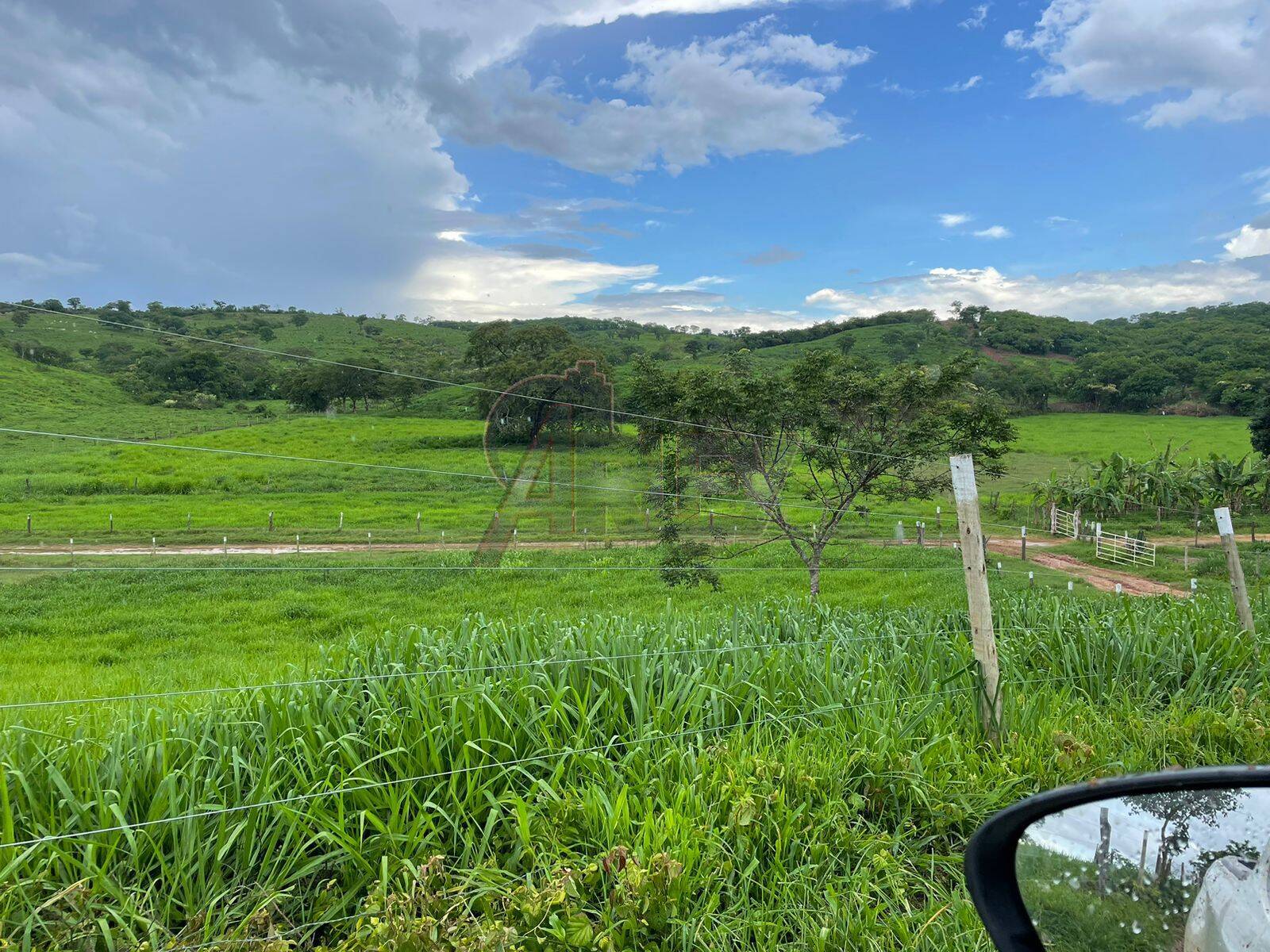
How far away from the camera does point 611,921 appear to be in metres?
2.00

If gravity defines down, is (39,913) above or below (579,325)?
below

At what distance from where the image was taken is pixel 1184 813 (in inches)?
31.7

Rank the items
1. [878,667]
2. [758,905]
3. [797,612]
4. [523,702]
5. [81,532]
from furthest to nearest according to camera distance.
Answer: [81,532]
[797,612]
[878,667]
[523,702]
[758,905]

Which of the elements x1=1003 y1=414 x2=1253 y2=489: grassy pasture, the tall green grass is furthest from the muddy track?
the tall green grass

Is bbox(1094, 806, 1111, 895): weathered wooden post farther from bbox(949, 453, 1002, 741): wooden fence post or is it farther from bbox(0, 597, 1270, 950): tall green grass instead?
bbox(949, 453, 1002, 741): wooden fence post

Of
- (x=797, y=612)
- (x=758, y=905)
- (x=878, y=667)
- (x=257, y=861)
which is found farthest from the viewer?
(x=797, y=612)

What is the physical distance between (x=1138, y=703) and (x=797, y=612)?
1.98 meters

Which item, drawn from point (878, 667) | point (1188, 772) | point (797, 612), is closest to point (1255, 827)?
point (1188, 772)

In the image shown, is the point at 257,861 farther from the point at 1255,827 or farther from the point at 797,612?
the point at 797,612

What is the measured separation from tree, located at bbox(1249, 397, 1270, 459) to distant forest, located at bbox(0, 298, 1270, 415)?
181 centimetres

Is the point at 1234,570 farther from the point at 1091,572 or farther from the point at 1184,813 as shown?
the point at 1091,572

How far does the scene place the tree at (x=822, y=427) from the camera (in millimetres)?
9586

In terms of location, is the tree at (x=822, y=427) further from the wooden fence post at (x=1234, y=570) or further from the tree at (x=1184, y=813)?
the tree at (x=1184, y=813)

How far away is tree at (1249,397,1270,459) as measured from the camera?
837 inches
